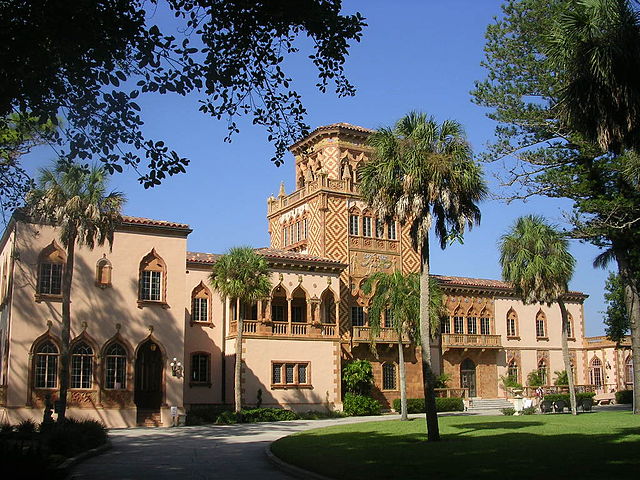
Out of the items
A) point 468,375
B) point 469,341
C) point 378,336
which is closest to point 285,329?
point 378,336

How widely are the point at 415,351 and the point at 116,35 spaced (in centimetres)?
3913

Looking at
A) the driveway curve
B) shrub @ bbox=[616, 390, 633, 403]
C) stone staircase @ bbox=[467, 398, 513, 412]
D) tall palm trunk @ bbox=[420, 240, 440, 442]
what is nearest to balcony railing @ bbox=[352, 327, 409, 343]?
stone staircase @ bbox=[467, 398, 513, 412]

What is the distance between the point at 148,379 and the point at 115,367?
426 cm

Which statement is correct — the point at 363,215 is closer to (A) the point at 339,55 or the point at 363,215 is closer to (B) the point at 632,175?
(B) the point at 632,175

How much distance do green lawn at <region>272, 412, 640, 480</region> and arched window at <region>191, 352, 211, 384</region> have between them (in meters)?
14.4

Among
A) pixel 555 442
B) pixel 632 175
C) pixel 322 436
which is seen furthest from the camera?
pixel 632 175

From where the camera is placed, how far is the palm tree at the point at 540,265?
127ft

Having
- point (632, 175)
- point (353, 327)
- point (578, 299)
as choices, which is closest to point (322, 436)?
point (632, 175)

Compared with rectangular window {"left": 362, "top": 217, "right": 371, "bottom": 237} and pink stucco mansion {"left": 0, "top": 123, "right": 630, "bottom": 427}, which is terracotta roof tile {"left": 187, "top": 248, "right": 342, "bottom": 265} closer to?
pink stucco mansion {"left": 0, "top": 123, "right": 630, "bottom": 427}

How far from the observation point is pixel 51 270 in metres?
34.3

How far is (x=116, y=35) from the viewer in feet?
39.5

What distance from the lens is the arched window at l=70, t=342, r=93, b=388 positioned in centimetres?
3406

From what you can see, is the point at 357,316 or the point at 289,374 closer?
the point at 289,374

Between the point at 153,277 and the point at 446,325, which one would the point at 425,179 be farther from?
the point at 446,325
